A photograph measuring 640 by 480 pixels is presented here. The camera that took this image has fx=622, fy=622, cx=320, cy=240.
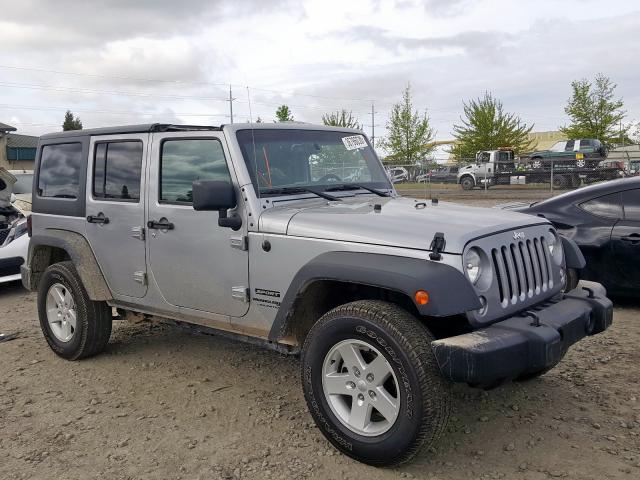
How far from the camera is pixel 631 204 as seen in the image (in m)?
6.11

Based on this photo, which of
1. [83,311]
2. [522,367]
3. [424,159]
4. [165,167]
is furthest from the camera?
[424,159]

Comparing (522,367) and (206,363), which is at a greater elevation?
(522,367)

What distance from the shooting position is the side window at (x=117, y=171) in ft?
15.3

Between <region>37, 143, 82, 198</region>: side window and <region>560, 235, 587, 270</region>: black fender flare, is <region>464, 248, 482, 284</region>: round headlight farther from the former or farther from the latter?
<region>37, 143, 82, 198</region>: side window

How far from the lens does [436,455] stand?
137 inches

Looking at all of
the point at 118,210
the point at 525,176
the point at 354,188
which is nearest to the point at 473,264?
the point at 354,188

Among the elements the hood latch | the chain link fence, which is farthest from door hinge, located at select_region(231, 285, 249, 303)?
the chain link fence

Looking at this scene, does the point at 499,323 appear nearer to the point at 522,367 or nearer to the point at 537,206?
the point at 522,367

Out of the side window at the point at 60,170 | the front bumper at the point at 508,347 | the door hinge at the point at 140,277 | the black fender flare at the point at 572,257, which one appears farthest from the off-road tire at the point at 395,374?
the side window at the point at 60,170

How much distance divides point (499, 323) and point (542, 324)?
0.72ft

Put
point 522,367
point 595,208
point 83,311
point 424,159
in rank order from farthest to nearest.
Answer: point 424,159 → point 595,208 → point 83,311 → point 522,367

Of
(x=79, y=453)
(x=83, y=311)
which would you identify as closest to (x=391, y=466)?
(x=79, y=453)

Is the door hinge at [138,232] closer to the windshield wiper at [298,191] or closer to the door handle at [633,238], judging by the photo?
the windshield wiper at [298,191]

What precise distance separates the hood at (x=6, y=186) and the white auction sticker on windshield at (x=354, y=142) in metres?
6.30
